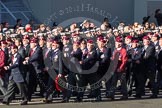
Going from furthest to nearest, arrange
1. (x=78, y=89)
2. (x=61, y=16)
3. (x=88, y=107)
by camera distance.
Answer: (x=61, y=16)
(x=78, y=89)
(x=88, y=107)

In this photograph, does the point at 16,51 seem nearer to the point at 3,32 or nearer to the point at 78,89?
the point at 78,89

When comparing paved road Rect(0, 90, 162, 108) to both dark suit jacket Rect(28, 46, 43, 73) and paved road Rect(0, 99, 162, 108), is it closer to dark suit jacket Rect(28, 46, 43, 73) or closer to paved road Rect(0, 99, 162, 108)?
paved road Rect(0, 99, 162, 108)

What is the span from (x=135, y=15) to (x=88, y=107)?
44.6ft

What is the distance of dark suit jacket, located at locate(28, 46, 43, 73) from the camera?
50.2 feet

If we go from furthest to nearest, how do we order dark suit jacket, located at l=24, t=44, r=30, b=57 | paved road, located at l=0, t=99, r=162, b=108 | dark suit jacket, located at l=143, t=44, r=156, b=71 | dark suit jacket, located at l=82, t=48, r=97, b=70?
dark suit jacket, located at l=143, t=44, r=156, b=71 → dark suit jacket, located at l=24, t=44, r=30, b=57 → dark suit jacket, located at l=82, t=48, r=97, b=70 → paved road, located at l=0, t=99, r=162, b=108

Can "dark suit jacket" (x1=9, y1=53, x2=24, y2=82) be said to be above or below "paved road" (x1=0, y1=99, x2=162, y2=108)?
above

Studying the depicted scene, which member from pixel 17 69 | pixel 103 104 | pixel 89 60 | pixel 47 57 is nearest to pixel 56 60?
pixel 47 57

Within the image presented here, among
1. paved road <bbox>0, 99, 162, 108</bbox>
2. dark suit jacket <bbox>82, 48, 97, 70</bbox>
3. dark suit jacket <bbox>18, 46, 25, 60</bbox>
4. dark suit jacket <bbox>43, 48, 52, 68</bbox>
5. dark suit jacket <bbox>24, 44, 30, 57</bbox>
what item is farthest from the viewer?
dark suit jacket <bbox>24, 44, 30, 57</bbox>

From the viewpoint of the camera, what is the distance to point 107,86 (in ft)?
52.0

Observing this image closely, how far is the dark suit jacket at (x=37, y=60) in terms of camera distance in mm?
15297

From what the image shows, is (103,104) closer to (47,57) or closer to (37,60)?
(47,57)

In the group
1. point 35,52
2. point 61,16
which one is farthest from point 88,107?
point 61,16

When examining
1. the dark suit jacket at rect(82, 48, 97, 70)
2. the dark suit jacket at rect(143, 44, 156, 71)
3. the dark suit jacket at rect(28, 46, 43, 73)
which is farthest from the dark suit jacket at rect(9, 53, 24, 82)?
the dark suit jacket at rect(143, 44, 156, 71)

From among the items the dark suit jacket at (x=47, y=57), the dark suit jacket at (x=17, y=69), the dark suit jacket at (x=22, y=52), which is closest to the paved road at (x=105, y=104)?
the dark suit jacket at (x=17, y=69)
